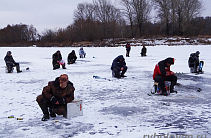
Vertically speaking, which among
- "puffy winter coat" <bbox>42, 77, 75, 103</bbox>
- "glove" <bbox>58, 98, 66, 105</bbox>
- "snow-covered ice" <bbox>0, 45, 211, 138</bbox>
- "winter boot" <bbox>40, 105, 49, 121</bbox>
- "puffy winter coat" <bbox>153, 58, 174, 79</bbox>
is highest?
"puffy winter coat" <bbox>153, 58, 174, 79</bbox>

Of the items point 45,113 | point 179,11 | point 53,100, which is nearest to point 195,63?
point 53,100

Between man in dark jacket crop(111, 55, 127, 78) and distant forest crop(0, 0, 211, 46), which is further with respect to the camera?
distant forest crop(0, 0, 211, 46)

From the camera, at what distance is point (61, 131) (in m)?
4.39

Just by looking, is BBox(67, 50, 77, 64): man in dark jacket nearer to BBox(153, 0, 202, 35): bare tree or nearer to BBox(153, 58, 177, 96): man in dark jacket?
BBox(153, 58, 177, 96): man in dark jacket

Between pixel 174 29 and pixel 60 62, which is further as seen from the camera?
pixel 174 29

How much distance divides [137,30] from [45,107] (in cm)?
5483

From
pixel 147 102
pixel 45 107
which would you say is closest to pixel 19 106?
pixel 45 107

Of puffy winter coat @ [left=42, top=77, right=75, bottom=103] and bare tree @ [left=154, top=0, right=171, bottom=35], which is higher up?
bare tree @ [left=154, top=0, right=171, bottom=35]

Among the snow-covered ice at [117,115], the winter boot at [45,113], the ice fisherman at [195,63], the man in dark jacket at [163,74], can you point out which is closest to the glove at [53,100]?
the winter boot at [45,113]

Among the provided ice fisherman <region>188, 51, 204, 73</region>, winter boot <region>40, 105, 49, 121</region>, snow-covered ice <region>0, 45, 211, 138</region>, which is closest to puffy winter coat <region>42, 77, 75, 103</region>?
winter boot <region>40, 105, 49, 121</region>

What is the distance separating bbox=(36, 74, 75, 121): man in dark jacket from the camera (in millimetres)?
4891

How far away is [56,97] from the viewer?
502 cm

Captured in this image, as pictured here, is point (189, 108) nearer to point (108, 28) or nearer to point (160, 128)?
point (160, 128)

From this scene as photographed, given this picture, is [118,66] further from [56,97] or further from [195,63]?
[56,97]
